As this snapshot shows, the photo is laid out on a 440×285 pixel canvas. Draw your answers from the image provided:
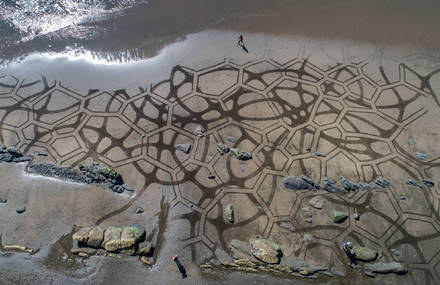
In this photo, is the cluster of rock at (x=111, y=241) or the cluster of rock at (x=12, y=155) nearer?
the cluster of rock at (x=111, y=241)

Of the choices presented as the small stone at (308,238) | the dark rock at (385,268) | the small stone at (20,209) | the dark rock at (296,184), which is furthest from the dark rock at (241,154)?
the small stone at (20,209)

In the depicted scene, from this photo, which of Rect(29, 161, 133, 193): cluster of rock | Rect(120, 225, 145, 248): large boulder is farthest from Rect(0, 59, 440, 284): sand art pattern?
Rect(120, 225, 145, 248): large boulder

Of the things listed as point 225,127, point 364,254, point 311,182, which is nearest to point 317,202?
point 311,182

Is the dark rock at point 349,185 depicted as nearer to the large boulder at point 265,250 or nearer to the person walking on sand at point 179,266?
the large boulder at point 265,250

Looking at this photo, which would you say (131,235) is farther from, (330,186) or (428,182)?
(428,182)

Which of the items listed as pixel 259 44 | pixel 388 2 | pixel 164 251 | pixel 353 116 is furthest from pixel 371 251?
pixel 388 2

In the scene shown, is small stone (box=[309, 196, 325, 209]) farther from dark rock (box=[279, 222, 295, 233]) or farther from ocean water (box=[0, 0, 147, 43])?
ocean water (box=[0, 0, 147, 43])
